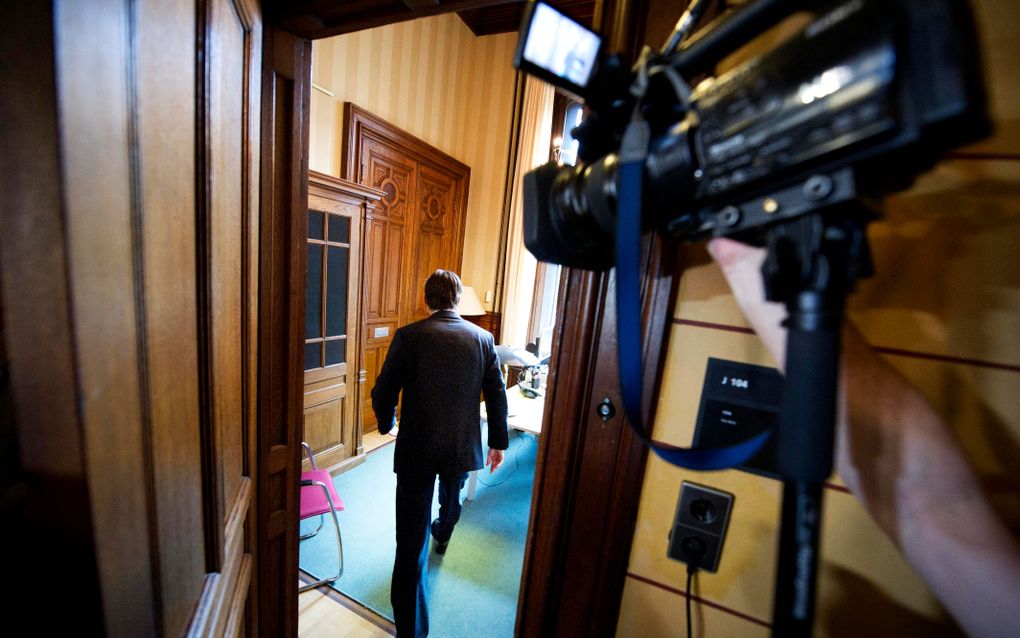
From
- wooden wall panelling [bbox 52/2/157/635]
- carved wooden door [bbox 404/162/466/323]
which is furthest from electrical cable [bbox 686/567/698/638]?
carved wooden door [bbox 404/162/466/323]

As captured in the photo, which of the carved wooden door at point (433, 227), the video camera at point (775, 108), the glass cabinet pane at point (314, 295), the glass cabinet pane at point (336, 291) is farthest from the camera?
the carved wooden door at point (433, 227)

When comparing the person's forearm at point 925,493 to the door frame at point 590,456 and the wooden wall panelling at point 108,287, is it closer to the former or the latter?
the door frame at point 590,456

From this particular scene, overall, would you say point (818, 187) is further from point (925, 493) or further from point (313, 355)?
point (313, 355)

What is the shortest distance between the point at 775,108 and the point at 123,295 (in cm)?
57

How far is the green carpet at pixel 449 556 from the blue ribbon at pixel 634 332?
188 cm

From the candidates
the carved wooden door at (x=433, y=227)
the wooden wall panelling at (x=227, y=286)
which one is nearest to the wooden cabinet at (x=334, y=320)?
the carved wooden door at (x=433, y=227)

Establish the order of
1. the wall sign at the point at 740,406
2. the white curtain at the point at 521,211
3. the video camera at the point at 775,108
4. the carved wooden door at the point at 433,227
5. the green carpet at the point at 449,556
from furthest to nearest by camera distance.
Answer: the white curtain at the point at 521,211, the carved wooden door at the point at 433,227, the green carpet at the point at 449,556, the wall sign at the point at 740,406, the video camera at the point at 775,108

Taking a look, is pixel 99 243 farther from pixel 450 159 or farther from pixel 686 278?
pixel 450 159

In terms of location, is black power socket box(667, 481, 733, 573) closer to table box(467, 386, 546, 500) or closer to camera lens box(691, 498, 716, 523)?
camera lens box(691, 498, 716, 523)

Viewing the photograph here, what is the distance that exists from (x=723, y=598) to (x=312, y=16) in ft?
4.93

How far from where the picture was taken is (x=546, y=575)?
71 centimetres

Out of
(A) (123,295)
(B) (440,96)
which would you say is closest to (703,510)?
(A) (123,295)

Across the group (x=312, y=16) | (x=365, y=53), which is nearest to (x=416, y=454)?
(x=312, y=16)

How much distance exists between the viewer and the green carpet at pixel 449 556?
1762 millimetres
